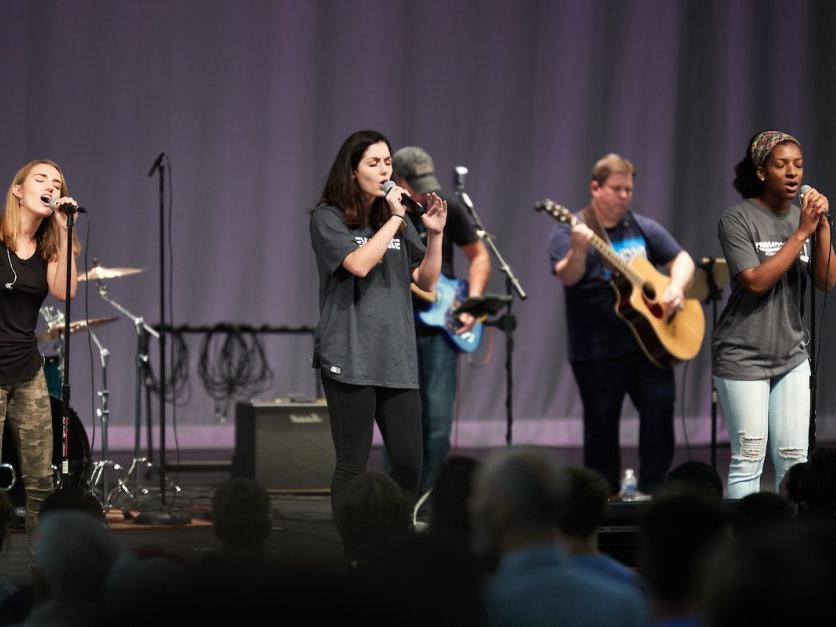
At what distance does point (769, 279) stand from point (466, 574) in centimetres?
312

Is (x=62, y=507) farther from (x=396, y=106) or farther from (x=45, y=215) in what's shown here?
(x=396, y=106)

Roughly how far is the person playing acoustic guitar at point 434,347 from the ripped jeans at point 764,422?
1535 millimetres

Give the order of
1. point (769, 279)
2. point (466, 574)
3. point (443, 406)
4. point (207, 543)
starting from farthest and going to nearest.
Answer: point (443, 406) < point (207, 543) < point (769, 279) < point (466, 574)

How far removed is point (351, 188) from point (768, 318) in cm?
165

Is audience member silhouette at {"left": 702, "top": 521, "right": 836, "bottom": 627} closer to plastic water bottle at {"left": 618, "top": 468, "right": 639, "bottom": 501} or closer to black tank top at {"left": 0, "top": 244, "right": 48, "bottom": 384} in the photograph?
black tank top at {"left": 0, "top": 244, "right": 48, "bottom": 384}

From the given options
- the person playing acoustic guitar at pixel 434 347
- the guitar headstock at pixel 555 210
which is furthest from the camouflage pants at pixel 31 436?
the guitar headstock at pixel 555 210

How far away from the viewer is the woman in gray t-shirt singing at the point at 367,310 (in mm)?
4340

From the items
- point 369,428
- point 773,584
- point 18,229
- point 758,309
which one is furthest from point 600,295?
point 773,584

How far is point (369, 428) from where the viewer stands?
4348 millimetres

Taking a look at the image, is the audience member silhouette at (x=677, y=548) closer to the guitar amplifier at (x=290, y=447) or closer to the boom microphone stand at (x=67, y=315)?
the boom microphone stand at (x=67, y=315)

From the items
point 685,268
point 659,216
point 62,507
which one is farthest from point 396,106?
point 62,507

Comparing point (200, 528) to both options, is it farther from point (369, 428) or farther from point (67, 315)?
point (369, 428)

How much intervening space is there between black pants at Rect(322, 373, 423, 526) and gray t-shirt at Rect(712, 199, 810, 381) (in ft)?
4.21

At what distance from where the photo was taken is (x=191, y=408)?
31.7 feet
